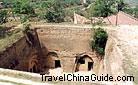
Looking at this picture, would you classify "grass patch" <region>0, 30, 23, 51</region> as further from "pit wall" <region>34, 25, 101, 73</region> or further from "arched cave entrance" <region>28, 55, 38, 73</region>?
"arched cave entrance" <region>28, 55, 38, 73</region>

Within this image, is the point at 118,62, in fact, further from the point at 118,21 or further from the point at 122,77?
the point at 118,21

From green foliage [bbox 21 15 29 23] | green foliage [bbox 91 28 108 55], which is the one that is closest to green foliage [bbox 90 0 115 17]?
green foliage [bbox 21 15 29 23]

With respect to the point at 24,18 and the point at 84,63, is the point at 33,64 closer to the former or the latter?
the point at 84,63

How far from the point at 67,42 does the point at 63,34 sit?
2.24ft

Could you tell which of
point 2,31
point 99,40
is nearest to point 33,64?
point 2,31

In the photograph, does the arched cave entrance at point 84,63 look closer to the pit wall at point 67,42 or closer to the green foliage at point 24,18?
the pit wall at point 67,42

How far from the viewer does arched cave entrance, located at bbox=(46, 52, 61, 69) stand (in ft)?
71.5

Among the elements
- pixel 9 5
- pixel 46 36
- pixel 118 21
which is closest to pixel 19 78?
pixel 46 36

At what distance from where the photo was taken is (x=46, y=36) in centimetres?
2125

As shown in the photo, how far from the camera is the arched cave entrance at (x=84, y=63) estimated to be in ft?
70.2

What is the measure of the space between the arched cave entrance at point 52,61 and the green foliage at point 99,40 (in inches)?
122

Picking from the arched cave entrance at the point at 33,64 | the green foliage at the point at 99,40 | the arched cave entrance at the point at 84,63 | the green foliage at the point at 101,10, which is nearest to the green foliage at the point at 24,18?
the arched cave entrance at the point at 33,64

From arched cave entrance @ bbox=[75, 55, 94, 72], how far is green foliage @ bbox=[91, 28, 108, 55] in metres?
1.11

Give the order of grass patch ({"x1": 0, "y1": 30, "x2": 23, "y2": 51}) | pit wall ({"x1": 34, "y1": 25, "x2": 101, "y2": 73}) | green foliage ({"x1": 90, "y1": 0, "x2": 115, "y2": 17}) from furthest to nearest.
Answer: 1. green foliage ({"x1": 90, "y1": 0, "x2": 115, "y2": 17})
2. pit wall ({"x1": 34, "y1": 25, "x2": 101, "y2": 73})
3. grass patch ({"x1": 0, "y1": 30, "x2": 23, "y2": 51})
